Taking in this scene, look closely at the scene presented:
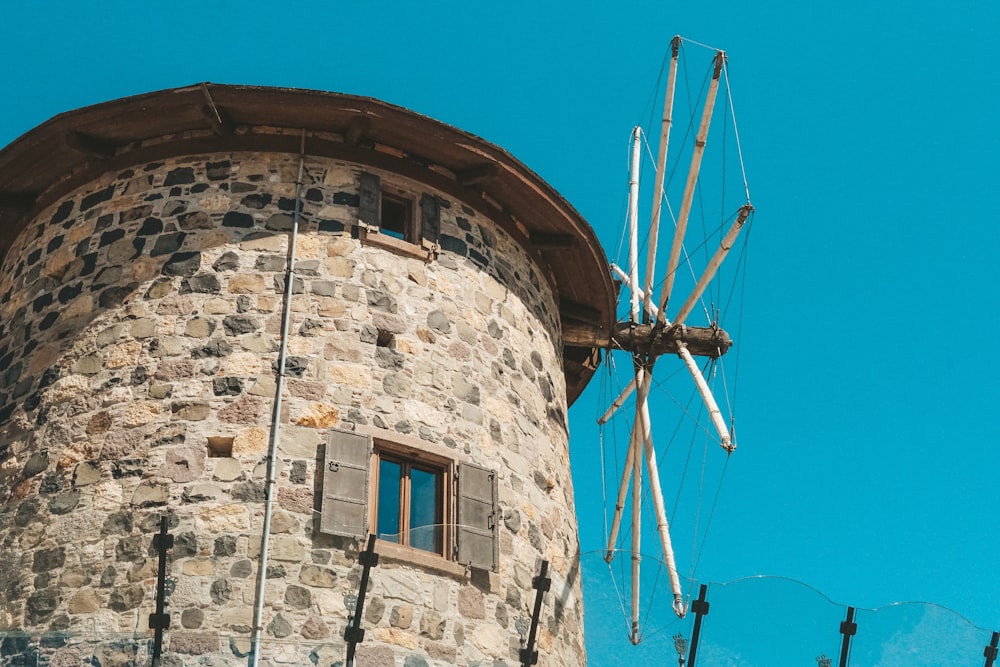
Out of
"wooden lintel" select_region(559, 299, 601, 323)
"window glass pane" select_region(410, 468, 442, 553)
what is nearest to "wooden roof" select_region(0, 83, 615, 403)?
"wooden lintel" select_region(559, 299, 601, 323)

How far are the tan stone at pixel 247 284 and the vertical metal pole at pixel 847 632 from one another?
215 inches

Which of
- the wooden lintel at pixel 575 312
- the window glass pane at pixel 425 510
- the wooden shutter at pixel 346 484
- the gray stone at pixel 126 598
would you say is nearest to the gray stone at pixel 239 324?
the wooden shutter at pixel 346 484

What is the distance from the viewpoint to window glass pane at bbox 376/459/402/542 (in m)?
10.2

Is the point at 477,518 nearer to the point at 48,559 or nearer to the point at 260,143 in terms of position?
the point at 48,559

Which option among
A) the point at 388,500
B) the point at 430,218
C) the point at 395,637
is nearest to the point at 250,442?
the point at 388,500

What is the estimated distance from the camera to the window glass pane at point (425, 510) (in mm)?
10320

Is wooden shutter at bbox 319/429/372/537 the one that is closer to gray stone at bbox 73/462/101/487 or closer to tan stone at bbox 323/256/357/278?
tan stone at bbox 323/256/357/278

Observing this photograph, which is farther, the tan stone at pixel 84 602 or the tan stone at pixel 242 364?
the tan stone at pixel 242 364

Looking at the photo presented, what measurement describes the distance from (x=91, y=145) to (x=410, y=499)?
173 inches

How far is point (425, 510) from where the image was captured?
10531 millimetres

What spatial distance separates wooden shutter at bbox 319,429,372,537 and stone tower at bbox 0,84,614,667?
0.05ft

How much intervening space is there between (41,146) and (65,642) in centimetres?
487

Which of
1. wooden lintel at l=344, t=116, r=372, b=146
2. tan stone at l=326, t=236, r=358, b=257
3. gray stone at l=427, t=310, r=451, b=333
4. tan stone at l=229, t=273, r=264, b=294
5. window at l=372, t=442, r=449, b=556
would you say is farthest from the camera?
wooden lintel at l=344, t=116, r=372, b=146

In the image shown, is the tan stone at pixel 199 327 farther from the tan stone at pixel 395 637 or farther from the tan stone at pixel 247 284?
the tan stone at pixel 395 637
